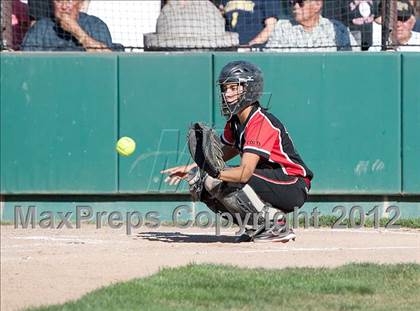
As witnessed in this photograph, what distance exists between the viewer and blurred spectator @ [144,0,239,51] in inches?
428

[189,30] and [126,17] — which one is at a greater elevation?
[126,17]

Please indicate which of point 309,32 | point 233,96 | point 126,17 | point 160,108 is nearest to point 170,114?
point 160,108

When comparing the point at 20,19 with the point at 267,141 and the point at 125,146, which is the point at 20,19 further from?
the point at 267,141

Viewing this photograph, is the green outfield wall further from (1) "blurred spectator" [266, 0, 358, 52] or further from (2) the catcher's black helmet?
(2) the catcher's black helmet

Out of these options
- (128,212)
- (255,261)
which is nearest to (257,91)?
(255,261)

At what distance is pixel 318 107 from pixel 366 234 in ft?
6.95

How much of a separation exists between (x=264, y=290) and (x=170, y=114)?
5.06 meters

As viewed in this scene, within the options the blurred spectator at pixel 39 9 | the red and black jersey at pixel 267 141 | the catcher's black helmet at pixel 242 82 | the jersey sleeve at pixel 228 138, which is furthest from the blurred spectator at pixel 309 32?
the catcher's black helmet at pixel 242 82

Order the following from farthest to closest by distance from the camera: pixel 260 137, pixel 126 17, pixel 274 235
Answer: pixel 126 17
pixel 274 235
pixel 260 137

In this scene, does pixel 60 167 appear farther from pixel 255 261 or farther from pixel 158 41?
pixel 255 261

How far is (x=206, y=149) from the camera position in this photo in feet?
24.8

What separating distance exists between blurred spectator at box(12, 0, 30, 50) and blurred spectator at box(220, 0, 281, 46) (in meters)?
2.34

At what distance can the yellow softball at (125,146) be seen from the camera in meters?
9.99

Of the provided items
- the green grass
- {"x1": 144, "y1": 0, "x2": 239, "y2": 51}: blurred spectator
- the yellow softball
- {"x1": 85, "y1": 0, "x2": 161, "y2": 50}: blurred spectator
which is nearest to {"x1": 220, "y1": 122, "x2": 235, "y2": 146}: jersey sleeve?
the green grass
